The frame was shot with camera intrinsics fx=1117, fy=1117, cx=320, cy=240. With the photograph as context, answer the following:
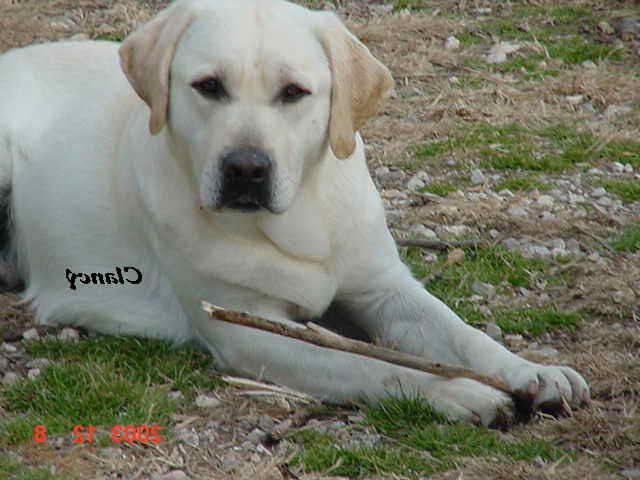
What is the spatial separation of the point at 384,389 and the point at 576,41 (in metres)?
5.39

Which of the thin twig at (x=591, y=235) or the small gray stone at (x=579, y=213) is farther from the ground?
the thin twig at (x=591, y=235)

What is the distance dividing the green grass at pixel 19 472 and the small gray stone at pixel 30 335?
1105 mm

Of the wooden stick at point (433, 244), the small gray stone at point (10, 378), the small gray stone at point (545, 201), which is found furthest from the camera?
the small gray stone at point (545, 201)

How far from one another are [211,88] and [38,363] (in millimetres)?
1219

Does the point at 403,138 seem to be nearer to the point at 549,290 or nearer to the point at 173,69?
the point at 549,290

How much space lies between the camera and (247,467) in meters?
3.12

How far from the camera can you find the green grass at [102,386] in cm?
344

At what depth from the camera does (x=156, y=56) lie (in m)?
3.64

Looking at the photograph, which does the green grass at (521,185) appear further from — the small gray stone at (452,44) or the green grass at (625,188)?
the small gray stone at (452,44)

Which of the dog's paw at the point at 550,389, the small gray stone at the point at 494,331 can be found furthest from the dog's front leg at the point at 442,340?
the small gray stone at the point at 494,331

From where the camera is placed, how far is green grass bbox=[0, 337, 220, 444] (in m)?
3.44

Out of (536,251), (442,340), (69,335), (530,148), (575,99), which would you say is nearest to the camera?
(442,340)

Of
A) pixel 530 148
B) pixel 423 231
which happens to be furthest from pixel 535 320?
pixel 530 148

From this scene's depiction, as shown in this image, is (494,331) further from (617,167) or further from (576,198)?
(617,167)
